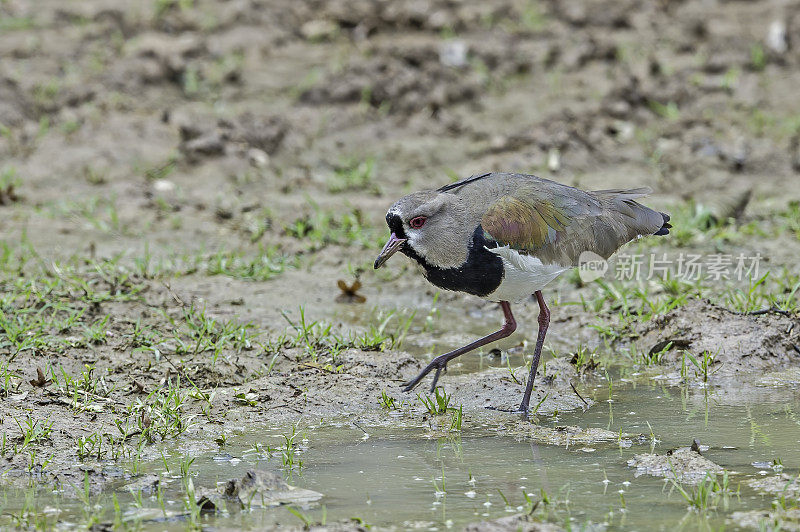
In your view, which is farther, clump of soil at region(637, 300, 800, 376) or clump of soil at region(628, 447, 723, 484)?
clump of soil at region(637, 300, 800, 376)

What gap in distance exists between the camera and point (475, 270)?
197 inches

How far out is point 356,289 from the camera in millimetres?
6852

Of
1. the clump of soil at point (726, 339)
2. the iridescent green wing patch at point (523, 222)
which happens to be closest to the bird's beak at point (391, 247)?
the iridescent green wing patch at point (523, 222)

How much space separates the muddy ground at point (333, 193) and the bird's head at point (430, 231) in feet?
2.58

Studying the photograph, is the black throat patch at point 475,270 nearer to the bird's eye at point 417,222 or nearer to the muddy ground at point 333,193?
the bird's eye at point 417,222

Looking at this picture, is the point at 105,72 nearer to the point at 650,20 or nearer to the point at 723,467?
the point at 650,20

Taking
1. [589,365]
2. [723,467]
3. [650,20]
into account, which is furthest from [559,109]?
[723,467]

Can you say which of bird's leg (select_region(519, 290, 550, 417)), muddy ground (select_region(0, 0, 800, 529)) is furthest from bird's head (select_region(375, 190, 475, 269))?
muddy ground (select_region(0, 0, 800, 529))

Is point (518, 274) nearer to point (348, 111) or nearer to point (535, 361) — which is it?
point (535, 361)

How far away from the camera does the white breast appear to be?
505cm

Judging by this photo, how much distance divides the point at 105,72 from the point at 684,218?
5606 mm

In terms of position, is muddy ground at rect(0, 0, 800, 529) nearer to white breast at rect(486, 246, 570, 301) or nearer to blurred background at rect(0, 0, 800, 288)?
blurred background at rect(0, 0, 800, 288)

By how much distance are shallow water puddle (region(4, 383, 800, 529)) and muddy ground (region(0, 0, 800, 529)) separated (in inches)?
7.2

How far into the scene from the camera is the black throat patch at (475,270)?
16.4 feet
